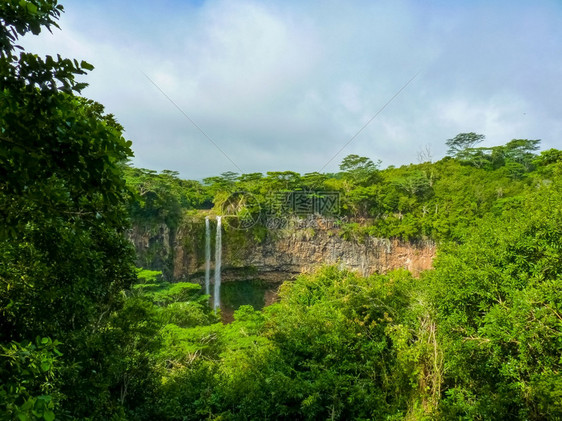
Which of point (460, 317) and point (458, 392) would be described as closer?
point (458, 392)

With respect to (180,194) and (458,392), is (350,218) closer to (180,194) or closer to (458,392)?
(180,194)

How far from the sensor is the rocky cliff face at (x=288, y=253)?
69.4 feet

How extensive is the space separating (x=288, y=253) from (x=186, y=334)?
472 inches

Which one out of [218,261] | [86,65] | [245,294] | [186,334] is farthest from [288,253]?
[86,65]

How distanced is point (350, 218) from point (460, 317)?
16.5 m

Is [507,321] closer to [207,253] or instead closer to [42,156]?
[42,156]

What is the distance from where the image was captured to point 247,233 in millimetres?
22000

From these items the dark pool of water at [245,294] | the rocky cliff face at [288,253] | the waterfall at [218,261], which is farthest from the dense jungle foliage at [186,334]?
the dark pool of water at [245,294]

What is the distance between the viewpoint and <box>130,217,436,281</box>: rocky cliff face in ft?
69.4

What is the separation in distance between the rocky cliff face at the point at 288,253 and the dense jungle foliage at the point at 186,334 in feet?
35.9

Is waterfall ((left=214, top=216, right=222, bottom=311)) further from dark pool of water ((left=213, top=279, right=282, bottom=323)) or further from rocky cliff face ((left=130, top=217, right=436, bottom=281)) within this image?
dark pool of water ((left=213, top=279, right=282, bottom=323))

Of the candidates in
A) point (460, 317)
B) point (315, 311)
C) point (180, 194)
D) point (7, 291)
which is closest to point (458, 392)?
point (460, 317)

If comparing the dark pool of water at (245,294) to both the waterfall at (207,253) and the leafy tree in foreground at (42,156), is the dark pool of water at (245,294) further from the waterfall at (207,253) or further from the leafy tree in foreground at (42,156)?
the leafy tree in foreground at (42,156)

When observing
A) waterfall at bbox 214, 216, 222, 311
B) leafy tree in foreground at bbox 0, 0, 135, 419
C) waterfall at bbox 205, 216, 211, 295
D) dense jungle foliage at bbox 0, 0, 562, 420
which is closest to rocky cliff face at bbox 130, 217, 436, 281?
waterfall at bbox 205, 216, 211, 295
